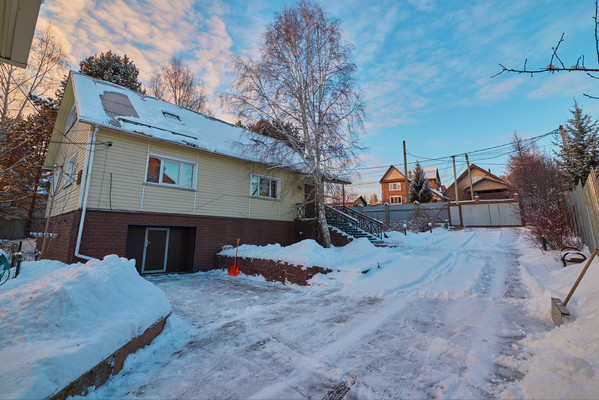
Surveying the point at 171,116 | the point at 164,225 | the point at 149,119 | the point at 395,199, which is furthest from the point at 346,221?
the point at 395,199

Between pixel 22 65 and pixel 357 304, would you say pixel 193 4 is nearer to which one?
pixel 22 65

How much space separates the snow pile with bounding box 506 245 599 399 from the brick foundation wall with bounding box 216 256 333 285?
4435mm

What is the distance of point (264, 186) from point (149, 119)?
5608mm

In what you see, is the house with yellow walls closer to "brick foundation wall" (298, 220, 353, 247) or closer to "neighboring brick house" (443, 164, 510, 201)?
"brick foundation wall" (298, 220, 353, 247)

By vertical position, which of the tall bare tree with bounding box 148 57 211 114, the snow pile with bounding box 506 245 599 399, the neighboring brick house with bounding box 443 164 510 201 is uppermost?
the tall bare tree with bounding box 148 57 211 114

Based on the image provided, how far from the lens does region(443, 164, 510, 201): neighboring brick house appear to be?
33719 millimetres

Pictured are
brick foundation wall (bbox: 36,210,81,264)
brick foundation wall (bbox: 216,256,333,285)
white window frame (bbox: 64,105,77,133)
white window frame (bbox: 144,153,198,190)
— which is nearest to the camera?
brick foundation wall (bbox: 216,256,333,285)

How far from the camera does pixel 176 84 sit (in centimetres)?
2330

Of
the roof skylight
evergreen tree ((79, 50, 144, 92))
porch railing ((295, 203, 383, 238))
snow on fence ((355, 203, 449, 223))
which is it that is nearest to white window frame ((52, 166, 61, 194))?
the roof skylight

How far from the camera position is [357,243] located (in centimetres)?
895

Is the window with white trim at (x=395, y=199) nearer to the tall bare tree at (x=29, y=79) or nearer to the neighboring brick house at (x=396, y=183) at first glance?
the neighboring brick house at (x=396, y=183)

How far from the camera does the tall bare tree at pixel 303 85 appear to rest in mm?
9938

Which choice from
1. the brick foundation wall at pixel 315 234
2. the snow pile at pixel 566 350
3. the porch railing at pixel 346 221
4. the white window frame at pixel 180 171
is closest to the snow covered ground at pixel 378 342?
the snow pile at pixel 566 350

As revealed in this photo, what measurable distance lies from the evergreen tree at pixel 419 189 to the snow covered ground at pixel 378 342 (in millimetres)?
24354
